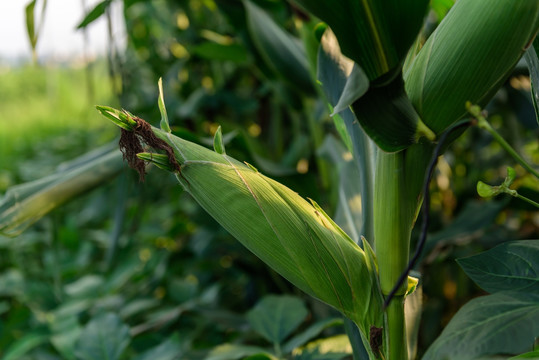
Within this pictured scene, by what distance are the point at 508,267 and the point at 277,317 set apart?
23 centimetres

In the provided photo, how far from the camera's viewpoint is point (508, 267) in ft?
0.78

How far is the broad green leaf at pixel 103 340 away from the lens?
41 centimetres

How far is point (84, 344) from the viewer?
420 millimetres

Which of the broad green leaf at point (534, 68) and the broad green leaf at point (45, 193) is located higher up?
the broad green leaf at point (534, 68)

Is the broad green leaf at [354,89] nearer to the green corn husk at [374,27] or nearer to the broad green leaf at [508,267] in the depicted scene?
the green corn husk at [374,27]

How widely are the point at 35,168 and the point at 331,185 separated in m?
0.96

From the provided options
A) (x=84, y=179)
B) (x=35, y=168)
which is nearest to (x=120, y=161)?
(x=84, y=179)

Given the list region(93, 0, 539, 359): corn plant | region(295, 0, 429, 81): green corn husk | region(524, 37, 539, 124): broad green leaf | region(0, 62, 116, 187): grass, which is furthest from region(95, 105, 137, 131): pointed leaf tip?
region(0, 62, 116, 187): grass

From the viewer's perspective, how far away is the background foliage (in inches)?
19.1

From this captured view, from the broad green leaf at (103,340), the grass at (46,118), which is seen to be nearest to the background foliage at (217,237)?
the broad green leaf at (103,340)

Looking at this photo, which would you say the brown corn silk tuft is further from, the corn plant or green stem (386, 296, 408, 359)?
green stem (386, 296, 408, 359)

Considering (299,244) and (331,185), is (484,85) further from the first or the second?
(331,185)

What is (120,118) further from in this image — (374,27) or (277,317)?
(277,317)

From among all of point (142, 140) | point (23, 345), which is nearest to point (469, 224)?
point (142, 140)
